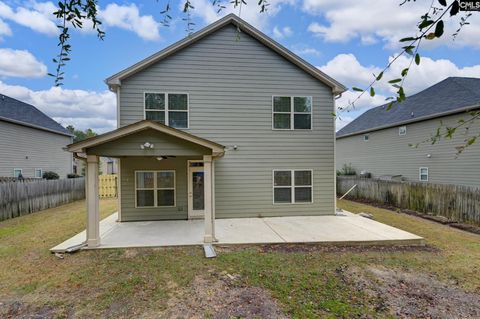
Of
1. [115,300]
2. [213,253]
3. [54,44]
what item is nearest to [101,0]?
[54,44]

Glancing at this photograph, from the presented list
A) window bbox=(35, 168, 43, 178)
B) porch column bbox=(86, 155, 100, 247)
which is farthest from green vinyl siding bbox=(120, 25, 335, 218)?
window bbox=(35, 168, 43, 178)

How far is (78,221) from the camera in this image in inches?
386

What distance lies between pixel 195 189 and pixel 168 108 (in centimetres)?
305

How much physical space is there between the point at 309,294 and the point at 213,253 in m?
2.48

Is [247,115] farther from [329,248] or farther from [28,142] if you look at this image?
[28,142]

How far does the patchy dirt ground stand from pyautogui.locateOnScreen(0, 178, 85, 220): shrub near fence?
476 inches

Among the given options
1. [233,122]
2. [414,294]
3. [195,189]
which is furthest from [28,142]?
[414,294]

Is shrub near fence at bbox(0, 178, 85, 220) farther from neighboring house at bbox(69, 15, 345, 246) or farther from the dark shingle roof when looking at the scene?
the dark shingle roof

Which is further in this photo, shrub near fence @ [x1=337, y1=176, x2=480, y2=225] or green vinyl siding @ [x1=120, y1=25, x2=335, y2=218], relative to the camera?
green vinyl siding @ [x1=120, y1=25, x2=335, y2=218]

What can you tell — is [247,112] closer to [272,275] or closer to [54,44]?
[272,275]

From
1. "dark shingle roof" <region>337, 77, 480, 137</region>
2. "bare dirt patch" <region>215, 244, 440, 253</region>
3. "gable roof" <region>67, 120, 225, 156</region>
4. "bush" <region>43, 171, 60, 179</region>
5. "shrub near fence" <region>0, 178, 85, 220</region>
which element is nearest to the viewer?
"gable roof" <region>67, 120, 225, 156</region>

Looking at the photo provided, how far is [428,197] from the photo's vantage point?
36.2 feet

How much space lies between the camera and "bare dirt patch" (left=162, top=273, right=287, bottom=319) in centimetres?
384

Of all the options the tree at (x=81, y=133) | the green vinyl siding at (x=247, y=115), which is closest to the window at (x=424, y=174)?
the green vinyl siding at (x=247, y=115)
